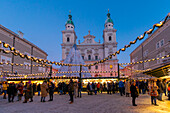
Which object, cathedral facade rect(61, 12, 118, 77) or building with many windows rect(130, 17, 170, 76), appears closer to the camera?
building with many windows rect(130, 17, 170, 76)

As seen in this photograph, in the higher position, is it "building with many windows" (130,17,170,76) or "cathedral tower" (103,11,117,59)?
"cathedral tower" (103,11,117,59)

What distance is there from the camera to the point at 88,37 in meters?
57.5

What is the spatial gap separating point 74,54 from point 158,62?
13.1 m

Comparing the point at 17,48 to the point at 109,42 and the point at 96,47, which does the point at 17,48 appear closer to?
the point at 96,47

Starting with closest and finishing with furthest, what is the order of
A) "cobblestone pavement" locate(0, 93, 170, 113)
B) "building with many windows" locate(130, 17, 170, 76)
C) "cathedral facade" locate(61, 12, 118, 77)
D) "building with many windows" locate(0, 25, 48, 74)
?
"cobblestone pavement" locate(0, 93, 170, 113) < "building with many windows" locate(130, 17, 170, 76) < "building with many windows" locate(0, 25, 48, 74) < "cathedral facade" locate(61, 12, 118, 77)

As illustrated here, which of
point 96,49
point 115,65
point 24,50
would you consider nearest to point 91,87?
point 24,50

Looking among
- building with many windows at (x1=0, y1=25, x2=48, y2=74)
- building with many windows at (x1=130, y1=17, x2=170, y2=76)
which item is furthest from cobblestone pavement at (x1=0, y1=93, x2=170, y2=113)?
building with many windows at (x1=0, y1=25, x2=48, y2=74)

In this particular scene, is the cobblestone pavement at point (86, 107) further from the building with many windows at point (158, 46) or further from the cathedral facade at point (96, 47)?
the cathedral facade at point (96, 47)

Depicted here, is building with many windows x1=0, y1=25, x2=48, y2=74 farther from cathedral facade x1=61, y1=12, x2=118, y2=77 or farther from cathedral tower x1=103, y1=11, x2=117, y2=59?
cathedral tower x1=103, y1=11, x2=117, y2=59

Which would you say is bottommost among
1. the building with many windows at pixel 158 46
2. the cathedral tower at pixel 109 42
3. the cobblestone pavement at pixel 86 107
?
the cobblestone pavement at pixel 86 107

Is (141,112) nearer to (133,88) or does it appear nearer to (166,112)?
(166,112)

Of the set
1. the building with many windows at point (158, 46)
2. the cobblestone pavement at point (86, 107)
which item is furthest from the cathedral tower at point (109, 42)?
the cobblestone pavement at point (86, 107)

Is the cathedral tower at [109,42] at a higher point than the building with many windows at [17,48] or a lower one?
higher

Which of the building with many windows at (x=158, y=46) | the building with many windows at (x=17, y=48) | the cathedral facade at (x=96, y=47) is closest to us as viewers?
the building with many windows at (x=158, y=46)
